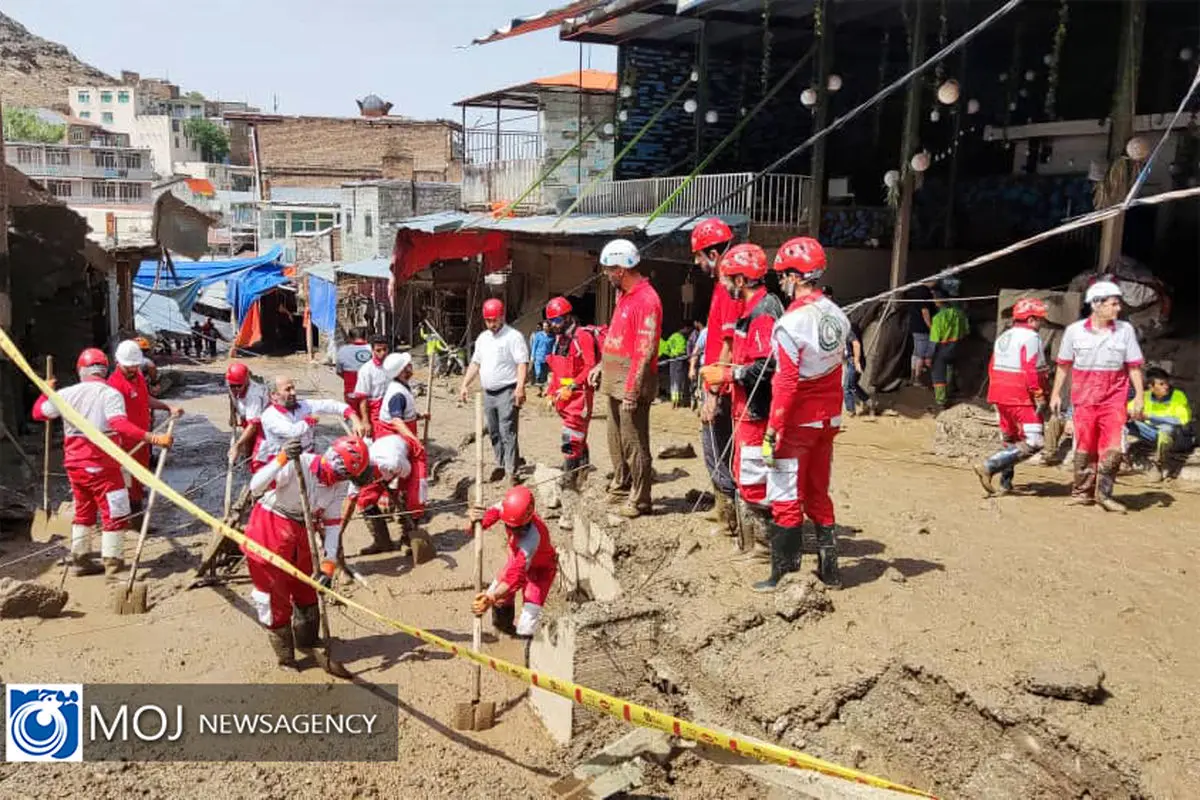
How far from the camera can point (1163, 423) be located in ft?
26.7

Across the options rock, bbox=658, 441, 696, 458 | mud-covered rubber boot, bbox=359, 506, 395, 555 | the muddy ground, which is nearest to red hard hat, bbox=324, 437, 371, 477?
the muddy ground

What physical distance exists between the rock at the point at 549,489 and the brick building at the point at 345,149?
104ft

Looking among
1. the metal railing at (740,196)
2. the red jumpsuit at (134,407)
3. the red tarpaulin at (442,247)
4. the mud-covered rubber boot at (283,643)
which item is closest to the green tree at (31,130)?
the red tarpaulin at (442,247)

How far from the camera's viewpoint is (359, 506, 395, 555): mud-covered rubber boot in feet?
26.3

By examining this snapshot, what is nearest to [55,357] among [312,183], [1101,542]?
[1101,542]

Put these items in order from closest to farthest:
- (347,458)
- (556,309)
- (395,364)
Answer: (347,458) < (395,364) < (556,309)

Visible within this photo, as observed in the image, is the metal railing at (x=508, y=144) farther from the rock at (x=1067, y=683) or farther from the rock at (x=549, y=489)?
the rock at (x=1067, y=683)

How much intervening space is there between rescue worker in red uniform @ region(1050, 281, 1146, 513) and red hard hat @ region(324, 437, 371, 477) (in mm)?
5268

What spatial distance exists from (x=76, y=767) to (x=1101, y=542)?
6442 mm

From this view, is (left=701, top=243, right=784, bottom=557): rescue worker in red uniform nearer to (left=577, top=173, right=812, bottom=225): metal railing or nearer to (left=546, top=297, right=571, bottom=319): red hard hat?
(left=546, top=297, right=571, bottom=319): red hard hat

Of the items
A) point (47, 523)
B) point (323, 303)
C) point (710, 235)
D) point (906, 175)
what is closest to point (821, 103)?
point (906, 175)

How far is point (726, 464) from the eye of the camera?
6418 mm

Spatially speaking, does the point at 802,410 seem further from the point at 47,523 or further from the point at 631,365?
the point at 47,523

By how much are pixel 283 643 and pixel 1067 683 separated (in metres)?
4.42
